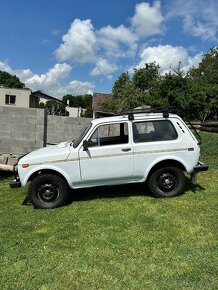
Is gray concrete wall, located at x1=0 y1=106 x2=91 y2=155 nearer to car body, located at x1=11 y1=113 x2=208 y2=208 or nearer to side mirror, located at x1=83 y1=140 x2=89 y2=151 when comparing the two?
car body, located at x1=11 y1=113 x2=208 y2=208

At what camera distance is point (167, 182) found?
303 inches

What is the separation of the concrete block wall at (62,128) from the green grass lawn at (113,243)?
202 inches

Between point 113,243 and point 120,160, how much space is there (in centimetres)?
232

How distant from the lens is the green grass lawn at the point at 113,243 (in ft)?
14.5

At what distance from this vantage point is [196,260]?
4.80 metres

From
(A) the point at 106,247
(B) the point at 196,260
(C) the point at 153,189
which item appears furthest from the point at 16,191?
(B) the point at 196,260

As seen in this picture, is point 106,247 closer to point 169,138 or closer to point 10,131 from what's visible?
point 169,138

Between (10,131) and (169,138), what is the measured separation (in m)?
6.72

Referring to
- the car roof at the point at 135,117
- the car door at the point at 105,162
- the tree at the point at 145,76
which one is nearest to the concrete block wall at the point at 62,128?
the car roof at the point at 135,117

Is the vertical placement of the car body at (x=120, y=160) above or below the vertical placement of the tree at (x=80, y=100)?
below

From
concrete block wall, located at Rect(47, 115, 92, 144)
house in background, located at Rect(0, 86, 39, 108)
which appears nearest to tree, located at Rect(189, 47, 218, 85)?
house in background, located at Rect(0, 86, 39, 108)

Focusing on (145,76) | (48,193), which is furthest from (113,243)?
(145,76)

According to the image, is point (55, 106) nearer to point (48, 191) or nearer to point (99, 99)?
point (99, 99)

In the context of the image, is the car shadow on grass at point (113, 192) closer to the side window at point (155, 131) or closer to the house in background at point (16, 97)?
the side window at point (155, 131)
